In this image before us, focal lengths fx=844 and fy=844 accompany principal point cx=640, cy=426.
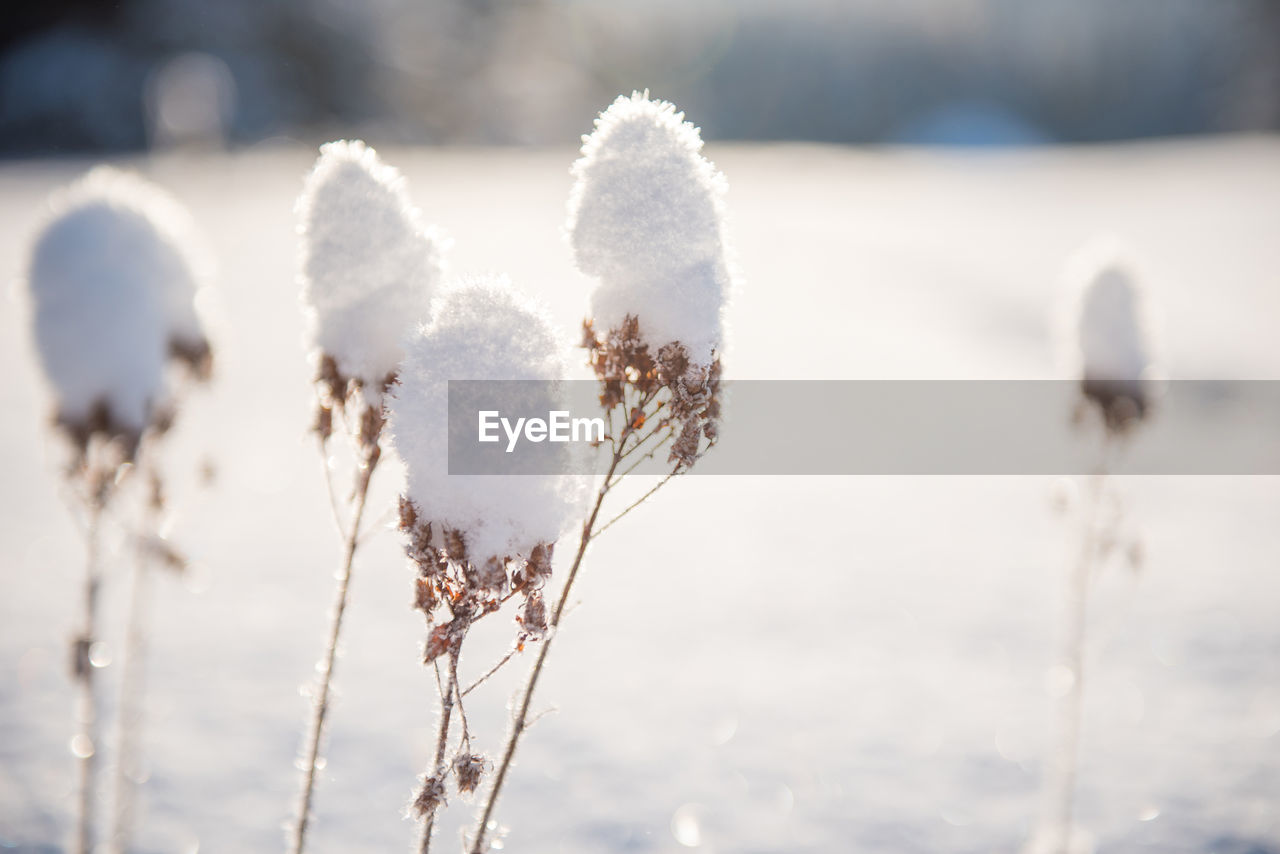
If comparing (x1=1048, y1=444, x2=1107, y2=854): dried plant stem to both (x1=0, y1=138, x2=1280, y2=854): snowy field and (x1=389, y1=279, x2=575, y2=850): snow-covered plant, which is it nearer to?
(x1=0, y1=138, x2=1280, y2=854): snowy field

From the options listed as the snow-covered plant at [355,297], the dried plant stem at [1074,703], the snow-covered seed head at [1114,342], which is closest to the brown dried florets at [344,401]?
the snow-covered plant at [355,297]

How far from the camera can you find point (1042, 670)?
5.73 meters

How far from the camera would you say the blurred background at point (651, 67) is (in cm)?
5703

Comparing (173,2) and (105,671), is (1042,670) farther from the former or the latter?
(173,2)

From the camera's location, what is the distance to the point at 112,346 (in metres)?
2.71

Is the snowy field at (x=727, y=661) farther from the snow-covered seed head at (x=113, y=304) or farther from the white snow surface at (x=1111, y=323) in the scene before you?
the white snow surface at (x=1111, y=323)

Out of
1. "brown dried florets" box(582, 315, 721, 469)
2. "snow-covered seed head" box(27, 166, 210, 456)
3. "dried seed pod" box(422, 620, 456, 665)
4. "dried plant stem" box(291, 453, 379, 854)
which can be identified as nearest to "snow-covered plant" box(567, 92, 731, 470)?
"brown dried florets" box(582, 315, 721, 469)

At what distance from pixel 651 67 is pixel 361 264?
2799 inches

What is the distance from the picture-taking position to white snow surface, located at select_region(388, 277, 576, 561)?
189cm

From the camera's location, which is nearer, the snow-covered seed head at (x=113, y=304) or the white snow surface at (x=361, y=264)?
the white snow surface at (x=361, y=264)

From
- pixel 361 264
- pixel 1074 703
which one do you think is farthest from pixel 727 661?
pixel 361 264

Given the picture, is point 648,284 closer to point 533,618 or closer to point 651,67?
point 533,618

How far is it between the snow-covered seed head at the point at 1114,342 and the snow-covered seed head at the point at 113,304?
12.7ft

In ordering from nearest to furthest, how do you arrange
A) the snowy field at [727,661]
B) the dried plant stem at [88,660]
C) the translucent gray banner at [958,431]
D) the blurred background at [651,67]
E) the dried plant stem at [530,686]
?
the dried plant stem at [530,686] → the dried plant stem at [88,660] → the snowy field at [727,661] → the translucent gray banner at [958,431] → the blurred background at [651,67]
